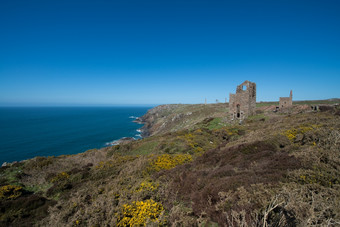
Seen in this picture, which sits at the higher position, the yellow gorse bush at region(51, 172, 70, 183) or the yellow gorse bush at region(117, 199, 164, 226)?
the yellow gorse bush at region(117, 199, 164, 226)

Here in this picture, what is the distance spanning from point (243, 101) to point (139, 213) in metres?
29.9

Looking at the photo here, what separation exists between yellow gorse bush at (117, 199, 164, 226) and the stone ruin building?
28.5 metres

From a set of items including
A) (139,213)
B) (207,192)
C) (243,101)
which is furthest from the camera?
(243,101)

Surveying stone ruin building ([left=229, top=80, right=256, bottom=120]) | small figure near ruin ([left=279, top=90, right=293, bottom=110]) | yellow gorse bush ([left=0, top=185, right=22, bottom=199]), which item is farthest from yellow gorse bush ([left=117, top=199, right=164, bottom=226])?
small figure near ruin ([left=279, top=90, right=293, bottom=110])

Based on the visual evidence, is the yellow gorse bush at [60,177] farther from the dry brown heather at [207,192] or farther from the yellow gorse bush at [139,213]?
the yellow gorse bush at [139,213]

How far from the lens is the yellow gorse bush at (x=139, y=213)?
5.59m

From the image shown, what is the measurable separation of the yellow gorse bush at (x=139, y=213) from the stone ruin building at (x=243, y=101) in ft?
93.6

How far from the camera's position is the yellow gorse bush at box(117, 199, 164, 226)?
5.59 meters

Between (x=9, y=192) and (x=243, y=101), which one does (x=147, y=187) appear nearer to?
(x=9, y=192)

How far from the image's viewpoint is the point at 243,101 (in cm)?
3003

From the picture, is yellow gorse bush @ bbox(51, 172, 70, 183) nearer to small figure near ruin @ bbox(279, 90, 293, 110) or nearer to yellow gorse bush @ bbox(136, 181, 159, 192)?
yellow gorse bush @ bbox(136, 181, 159, 192)

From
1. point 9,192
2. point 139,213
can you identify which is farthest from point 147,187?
point 9,192

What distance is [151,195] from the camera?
7.36 meters

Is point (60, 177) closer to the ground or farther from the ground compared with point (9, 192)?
closer to the ground
